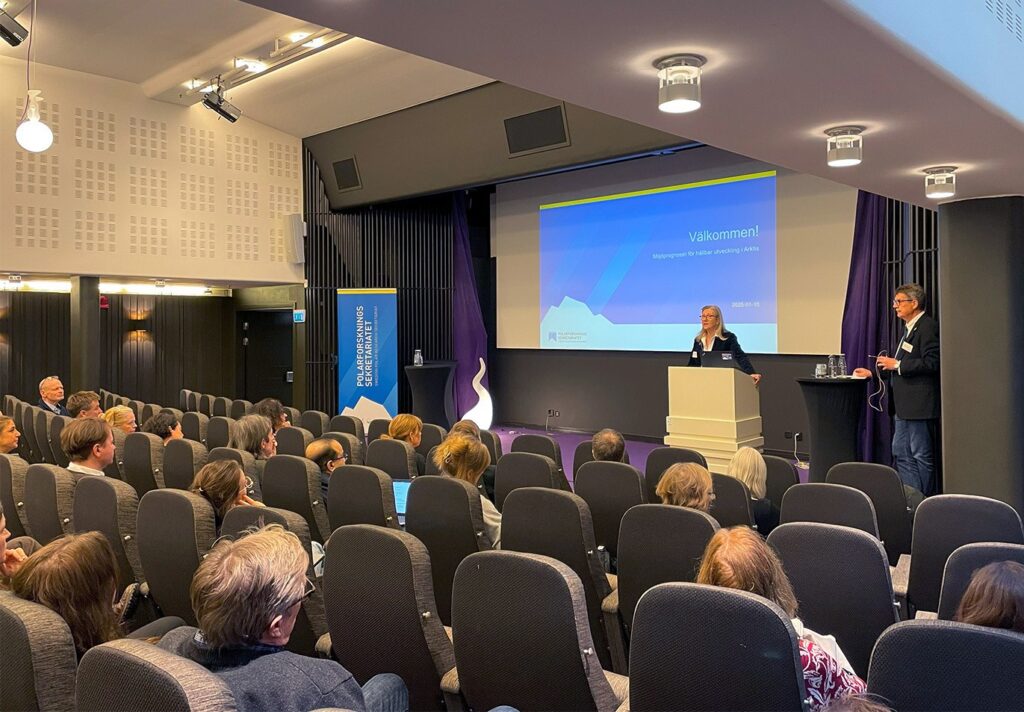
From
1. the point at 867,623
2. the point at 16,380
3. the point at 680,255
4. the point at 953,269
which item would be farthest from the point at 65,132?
the point at 867,623

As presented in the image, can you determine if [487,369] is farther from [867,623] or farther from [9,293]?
[867,623]

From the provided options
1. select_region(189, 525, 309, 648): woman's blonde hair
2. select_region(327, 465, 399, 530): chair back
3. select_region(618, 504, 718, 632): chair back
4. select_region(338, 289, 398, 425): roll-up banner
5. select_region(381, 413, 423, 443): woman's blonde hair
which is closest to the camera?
select_region(189, 525, 309, 648): woman's blonde hair

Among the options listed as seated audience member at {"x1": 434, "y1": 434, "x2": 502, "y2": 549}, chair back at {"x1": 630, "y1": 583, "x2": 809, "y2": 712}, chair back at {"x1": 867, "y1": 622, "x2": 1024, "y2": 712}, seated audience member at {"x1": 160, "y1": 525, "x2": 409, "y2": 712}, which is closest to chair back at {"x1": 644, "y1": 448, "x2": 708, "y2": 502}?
seated audience member at {"x1": 434, "y1": 434, "x2": 502, "y2": 549}

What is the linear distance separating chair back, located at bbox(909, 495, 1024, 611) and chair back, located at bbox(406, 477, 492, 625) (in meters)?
1.70

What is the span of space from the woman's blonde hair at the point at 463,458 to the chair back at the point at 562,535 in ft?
2.89

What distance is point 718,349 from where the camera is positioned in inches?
285

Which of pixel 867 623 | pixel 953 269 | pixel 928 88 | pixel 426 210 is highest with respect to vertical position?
pixel 426 210

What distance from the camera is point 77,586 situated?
1892 mm

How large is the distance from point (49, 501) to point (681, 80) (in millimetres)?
3292

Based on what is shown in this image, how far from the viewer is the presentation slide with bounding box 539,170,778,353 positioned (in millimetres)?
9133

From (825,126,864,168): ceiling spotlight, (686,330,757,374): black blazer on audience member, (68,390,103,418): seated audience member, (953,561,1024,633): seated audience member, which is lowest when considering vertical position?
(953,561,1024,633): seated audience member

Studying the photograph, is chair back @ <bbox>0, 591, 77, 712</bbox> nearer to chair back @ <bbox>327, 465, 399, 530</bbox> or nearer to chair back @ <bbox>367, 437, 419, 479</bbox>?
chair back @ <bbox>327, 465, 399, 530</bbox>

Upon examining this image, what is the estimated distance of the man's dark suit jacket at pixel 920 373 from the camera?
5.88 meters

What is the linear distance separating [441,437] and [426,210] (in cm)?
704
